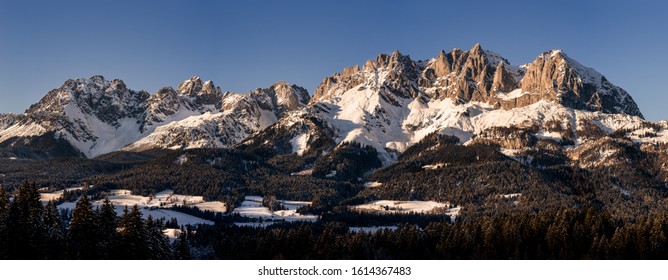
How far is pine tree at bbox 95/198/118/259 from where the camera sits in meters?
132

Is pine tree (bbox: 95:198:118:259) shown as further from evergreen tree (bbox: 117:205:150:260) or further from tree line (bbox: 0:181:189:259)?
evergreen tree (bbox: 117:205:150:260)

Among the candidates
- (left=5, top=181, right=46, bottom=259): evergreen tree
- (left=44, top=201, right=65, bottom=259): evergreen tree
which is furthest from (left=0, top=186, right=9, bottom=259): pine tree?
(left=44, top=201, right=65, bottom=259): evergreen tree

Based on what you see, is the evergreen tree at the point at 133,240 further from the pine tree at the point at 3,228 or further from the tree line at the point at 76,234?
the pine tree at the point at 3,228

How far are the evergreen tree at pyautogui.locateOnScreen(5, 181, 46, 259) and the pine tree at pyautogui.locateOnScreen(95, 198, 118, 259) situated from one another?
32.4ft

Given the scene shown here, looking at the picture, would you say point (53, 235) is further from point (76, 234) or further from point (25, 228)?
point (25, 228)

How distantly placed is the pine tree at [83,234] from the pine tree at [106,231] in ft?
3.19

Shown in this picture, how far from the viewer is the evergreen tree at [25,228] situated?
127 meters

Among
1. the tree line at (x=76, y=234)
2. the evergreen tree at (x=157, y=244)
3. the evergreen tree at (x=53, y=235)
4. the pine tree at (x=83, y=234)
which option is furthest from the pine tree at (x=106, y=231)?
the evergreen tree at (x=53, y=235)

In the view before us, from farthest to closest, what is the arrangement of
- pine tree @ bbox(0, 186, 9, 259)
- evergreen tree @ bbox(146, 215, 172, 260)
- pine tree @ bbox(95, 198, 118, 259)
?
evergreen tree @ bbox(146, 215, 172, 260) < pine tree @ bbox(95, 198, 118, 259) < pine tree @ bbox(0, 186, 9, 259)

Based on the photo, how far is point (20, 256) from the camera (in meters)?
126
